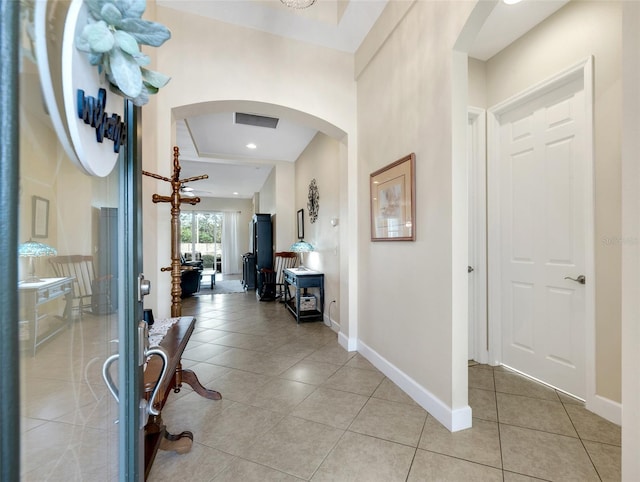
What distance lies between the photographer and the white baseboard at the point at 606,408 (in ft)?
5.95

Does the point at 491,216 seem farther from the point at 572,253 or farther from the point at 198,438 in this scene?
the point at 198,438

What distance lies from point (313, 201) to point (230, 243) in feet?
23.0

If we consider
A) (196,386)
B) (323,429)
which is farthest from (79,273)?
(196,386)

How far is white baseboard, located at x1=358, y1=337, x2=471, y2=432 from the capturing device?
5.89ft

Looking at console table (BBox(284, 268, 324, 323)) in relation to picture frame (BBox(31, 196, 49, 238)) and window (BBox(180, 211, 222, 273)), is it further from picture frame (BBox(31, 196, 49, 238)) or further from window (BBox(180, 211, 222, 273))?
Result: window (BBox(180, 211, 222, 273))

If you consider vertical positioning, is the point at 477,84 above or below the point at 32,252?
above

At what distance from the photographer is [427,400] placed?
79.0 inches

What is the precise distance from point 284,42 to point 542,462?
152 inches

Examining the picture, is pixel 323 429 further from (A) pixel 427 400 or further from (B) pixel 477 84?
(B) pixel 477 84

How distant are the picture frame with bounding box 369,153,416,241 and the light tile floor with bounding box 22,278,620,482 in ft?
4.30

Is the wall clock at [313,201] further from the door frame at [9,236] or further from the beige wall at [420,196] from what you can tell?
the door frame at [9,236]

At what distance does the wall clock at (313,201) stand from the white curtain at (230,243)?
6634 mm

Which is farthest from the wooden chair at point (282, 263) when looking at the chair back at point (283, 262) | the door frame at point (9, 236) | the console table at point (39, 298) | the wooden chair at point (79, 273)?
the door frame at point (9, 236)

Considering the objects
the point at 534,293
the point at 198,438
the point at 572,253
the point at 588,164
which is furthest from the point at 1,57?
the point at 534,293
